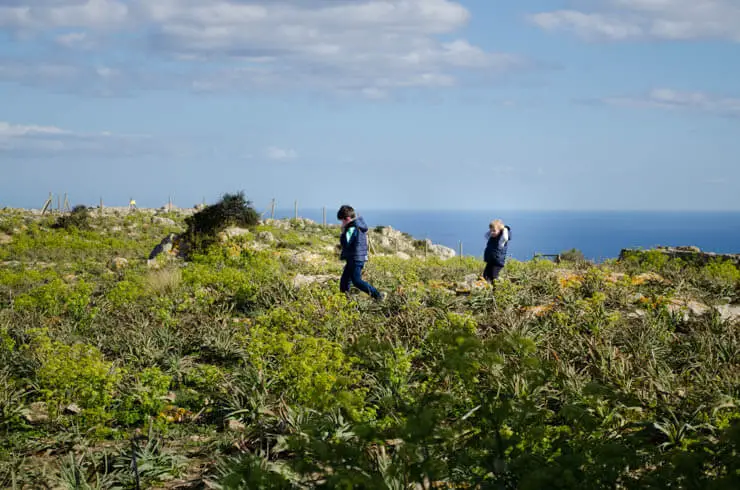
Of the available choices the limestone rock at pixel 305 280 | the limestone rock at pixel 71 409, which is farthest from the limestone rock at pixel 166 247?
the limestone rock at pixel 71 409

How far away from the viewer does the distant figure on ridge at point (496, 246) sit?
11.4 meters

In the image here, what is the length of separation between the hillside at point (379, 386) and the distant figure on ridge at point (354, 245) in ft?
1.08

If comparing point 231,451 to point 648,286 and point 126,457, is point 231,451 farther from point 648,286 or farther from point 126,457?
Answer: point 648,286

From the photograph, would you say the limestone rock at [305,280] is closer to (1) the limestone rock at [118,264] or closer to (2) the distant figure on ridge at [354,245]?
(2) the distant figure on ridge at [354,245]

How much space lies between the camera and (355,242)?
1041cm

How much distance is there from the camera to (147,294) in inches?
458

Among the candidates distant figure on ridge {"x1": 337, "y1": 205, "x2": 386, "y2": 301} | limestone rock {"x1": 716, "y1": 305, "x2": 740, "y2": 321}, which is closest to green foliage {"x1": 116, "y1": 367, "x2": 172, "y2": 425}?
distant figure on ridge {"x1": 337, "y1": 205, "x2": 386, "y2": 301}

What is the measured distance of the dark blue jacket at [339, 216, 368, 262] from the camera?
1038cm

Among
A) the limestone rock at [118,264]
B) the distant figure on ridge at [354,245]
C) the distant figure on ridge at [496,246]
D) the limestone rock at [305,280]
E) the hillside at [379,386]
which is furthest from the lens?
the limestone rock at [118,264]

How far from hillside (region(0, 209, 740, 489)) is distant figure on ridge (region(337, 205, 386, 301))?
329 mm

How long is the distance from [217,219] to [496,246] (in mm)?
15911

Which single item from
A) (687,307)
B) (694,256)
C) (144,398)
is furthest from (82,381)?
(694,256)

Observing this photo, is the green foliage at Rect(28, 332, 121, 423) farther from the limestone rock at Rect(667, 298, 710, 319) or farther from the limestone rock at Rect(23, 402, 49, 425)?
the limestone rock at Rect(667, 298, 710, 319)

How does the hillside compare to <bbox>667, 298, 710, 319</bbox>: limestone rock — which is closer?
the hillside
